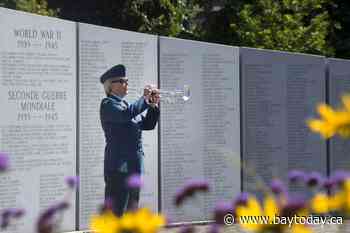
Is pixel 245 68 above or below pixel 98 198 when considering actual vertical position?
above

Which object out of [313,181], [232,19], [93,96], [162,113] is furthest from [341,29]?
[313,181]

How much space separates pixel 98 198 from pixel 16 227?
120 cm

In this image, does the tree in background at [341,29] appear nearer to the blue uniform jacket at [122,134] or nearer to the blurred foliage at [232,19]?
the blurred foliage at [232,19]

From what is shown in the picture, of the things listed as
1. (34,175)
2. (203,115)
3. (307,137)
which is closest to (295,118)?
(307,137)

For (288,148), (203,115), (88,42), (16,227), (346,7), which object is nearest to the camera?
(16,227)

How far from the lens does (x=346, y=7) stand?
65.7 feet

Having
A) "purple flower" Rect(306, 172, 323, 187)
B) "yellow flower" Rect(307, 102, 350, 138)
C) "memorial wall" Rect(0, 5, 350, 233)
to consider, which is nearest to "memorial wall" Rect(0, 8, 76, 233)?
"memorial wall" Rect(0, 5, 350, 233)

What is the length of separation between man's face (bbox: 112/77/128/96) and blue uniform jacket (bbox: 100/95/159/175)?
0.19 ft

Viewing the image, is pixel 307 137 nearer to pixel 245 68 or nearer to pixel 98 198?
pixel 245 68

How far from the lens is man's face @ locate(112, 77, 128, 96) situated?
345 inches

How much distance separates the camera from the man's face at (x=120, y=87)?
8773 millimetres

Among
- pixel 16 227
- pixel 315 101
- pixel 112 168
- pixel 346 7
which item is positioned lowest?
pixel 16 227

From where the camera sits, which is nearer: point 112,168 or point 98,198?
point 112,168

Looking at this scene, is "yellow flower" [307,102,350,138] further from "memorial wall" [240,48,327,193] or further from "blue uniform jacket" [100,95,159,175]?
"memorial wall" [240,48,327,193]
